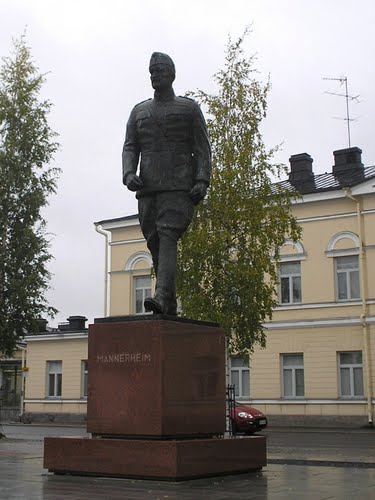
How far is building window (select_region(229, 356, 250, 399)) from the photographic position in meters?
31.3

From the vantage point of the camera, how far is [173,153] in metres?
9.66

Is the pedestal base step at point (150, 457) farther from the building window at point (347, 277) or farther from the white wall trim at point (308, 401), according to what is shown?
the building window at point (347, 277)

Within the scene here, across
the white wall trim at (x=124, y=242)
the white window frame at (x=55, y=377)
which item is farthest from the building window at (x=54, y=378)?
the white wall trim at (x=124, y=242)

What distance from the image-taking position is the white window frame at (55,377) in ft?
124

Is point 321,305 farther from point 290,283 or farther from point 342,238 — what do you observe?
point 342,238

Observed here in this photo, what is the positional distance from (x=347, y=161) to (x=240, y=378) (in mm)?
9839

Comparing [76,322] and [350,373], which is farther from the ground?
[76,322]

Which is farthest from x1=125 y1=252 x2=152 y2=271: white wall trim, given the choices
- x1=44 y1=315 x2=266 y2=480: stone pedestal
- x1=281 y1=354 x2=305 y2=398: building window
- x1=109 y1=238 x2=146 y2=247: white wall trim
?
x1=44 y1=315 x2=266 y2=480: stone pedestal

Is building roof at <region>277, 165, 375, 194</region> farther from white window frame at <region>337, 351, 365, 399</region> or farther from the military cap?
the military cap

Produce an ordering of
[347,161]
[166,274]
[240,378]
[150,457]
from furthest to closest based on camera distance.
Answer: [347,161], [240,378], [166,274], [150,457]

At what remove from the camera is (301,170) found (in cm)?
3356

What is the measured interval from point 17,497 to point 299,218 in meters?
24.2

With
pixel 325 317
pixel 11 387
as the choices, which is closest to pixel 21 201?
pixel 325 317

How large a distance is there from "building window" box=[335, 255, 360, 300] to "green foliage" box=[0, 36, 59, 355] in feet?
38.4
